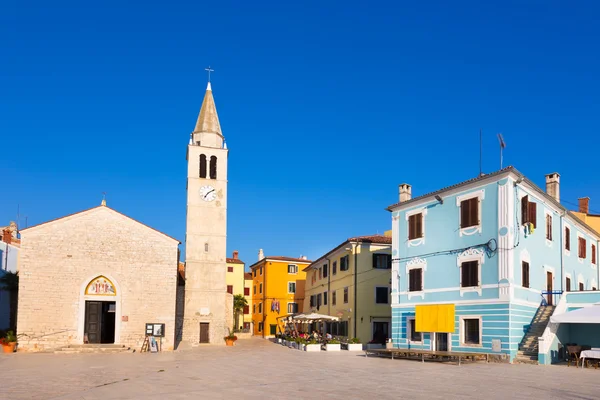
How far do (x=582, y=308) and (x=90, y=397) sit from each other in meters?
20.3

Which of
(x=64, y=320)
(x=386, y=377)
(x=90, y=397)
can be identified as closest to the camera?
(x=90, y=397)

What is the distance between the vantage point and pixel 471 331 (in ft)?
89.1

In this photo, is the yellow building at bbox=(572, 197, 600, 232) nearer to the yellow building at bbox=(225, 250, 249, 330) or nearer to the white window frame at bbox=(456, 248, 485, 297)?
the white window frame at bbox=(456, 248, 485, 297)

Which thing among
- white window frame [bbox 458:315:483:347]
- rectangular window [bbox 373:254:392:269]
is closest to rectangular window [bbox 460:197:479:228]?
white window frame [bbox 458:315:483:347]

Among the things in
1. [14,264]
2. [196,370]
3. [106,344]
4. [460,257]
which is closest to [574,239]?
[460,257]

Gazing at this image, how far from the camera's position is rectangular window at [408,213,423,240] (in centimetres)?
3125

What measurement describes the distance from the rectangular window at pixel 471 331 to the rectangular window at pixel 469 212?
4.69 meters

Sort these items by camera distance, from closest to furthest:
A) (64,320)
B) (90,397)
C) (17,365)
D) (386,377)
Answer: (90,397), (386,377), (17,365), (64,320)

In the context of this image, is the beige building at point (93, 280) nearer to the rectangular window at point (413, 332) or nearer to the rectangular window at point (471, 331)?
the rectangular window at point (413, 332)

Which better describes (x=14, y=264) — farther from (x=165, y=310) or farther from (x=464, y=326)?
(x=464, y=326)

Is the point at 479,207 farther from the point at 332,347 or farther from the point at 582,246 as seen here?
the point at 332,347

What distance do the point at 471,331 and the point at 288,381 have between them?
525 inches

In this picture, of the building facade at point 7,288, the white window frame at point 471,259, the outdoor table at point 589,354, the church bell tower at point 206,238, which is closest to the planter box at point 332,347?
the church bell tower at point 206,238

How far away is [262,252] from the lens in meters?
75.8
